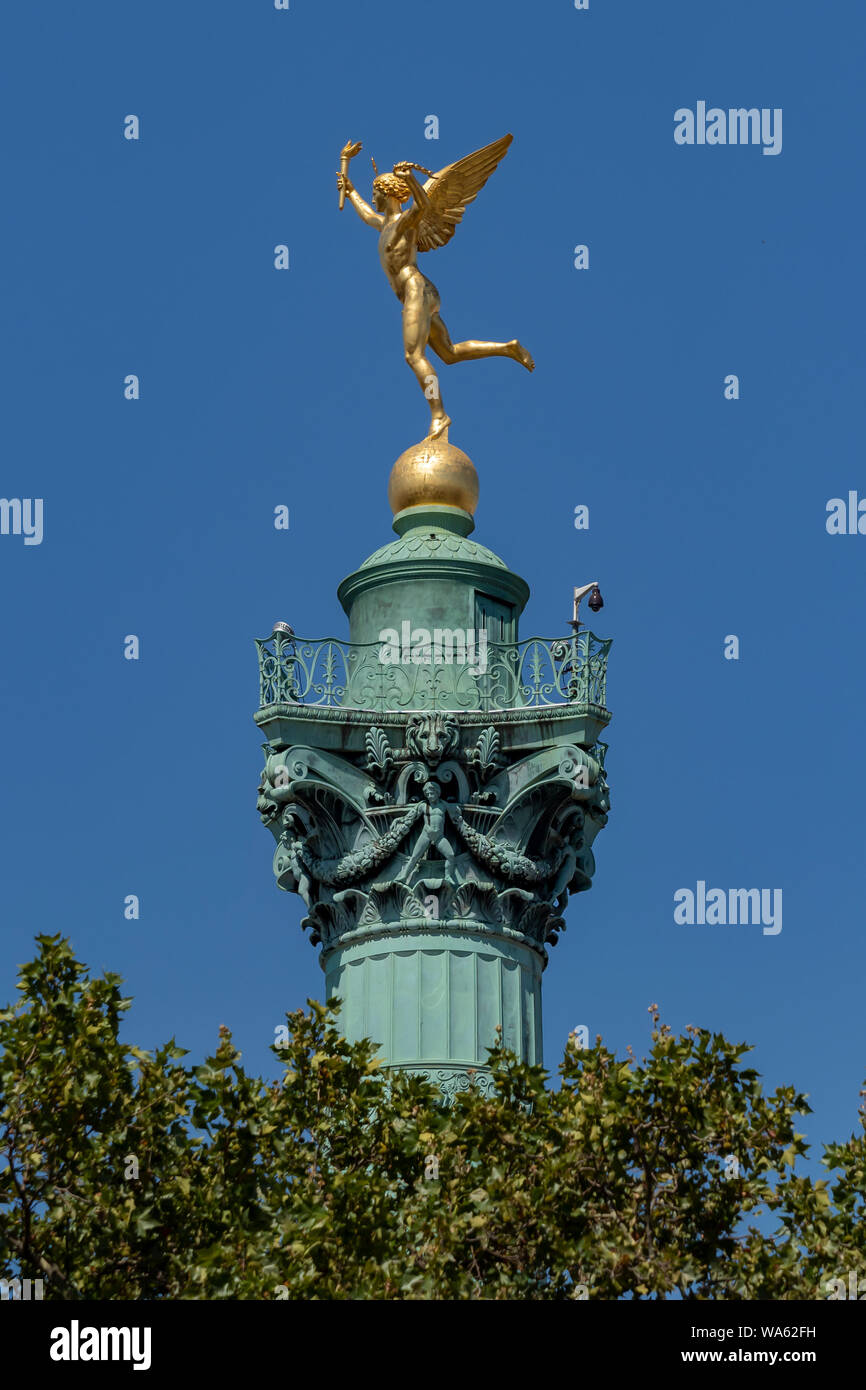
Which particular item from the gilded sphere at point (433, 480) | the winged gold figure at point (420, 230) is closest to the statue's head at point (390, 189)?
the winged gold figure at point (420, 230)

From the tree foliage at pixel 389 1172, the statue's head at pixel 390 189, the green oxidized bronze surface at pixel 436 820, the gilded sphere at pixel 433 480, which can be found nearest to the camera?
the tree foliage at pixel 389 1172

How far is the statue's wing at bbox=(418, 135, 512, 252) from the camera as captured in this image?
44.3m

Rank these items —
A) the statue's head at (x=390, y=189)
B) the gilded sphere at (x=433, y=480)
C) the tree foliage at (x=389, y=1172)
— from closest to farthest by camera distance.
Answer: the tree foliage at (x=389, y=1172)
the gilded sphere at (x=433, y=480)
the statue's head at (x=390, y=189)

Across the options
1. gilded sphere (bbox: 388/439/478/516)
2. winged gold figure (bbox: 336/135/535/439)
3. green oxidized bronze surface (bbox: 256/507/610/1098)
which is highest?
winged gold figure (bbox: 336/135/535/439)

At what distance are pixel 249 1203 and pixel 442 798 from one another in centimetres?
917

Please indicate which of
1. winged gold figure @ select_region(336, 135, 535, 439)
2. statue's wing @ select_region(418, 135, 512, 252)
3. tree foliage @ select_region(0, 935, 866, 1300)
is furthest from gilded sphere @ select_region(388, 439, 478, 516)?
tree foliage @ select_region(0, 935, 866, 1300)

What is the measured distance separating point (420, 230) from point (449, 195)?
2.64 feet

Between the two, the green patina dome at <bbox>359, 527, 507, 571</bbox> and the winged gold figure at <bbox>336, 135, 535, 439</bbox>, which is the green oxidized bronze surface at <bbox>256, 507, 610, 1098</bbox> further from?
the winged gold figure at <bbox>336, 135, 535, 439</bbox>

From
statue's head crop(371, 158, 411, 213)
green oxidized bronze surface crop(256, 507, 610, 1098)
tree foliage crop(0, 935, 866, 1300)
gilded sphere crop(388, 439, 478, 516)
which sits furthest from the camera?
statue's head crop(371, 158, 411, 213)

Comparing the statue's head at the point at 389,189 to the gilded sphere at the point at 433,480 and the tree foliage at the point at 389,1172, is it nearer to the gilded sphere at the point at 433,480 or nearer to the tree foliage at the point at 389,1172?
the gilded sphere at the point at 433,480

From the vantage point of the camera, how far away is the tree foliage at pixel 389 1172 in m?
31.2

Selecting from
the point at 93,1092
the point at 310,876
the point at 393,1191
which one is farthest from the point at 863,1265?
the point at 310,876

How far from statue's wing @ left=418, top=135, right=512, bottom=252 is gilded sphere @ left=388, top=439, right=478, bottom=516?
3713 mm
